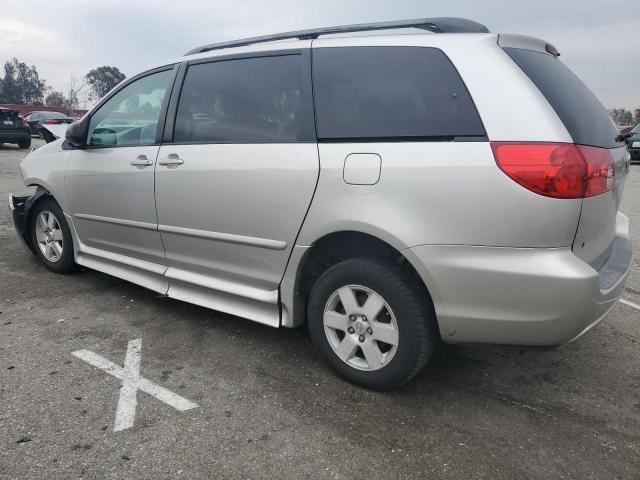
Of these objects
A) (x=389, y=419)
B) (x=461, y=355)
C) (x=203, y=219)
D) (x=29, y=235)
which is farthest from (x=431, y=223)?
(x=29, y=235)

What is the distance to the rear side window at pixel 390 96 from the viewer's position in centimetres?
223

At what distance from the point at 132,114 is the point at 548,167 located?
2833 millimetres

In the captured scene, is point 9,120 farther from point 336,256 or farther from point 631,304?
point 631,304

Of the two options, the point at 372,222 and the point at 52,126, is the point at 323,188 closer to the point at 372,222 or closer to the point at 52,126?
the point at 372,222

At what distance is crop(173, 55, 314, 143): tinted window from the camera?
2.71m

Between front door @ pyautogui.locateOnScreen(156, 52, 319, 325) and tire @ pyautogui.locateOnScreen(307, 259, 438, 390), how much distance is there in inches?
13.0

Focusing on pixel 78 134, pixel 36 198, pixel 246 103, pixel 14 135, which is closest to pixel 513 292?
pixel 246 103

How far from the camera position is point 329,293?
259cm

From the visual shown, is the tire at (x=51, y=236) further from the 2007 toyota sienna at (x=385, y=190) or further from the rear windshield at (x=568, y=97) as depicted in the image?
the rear windshield at (x=568, y=97)

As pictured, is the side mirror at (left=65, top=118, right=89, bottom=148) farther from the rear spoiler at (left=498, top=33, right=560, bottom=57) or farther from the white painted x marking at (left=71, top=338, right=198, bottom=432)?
the rear spoiler at (left=498, top=33, right=560, bottom=57)

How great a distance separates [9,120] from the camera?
1667 cm

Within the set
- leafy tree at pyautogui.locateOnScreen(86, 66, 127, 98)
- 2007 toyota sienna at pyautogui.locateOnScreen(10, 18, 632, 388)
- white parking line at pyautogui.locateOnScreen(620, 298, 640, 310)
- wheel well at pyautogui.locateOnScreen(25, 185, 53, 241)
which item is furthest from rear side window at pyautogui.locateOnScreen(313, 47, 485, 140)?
leafy tree at pyautogui.locateOnScreen(86, 66, 127, 98)

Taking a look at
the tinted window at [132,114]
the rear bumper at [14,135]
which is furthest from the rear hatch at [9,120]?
the tinted window at [132,114]

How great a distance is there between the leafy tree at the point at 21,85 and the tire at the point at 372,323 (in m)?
86.0
